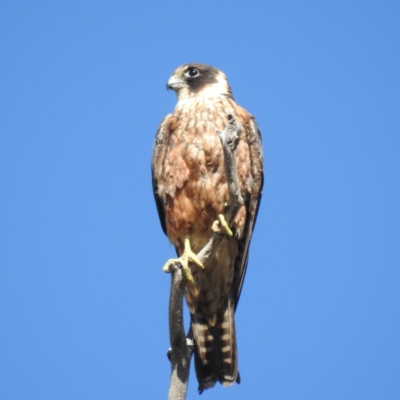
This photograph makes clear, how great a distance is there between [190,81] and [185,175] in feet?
3.79

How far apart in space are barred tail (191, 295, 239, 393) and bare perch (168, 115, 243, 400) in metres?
0.58

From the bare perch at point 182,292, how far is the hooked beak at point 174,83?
158 centimetres

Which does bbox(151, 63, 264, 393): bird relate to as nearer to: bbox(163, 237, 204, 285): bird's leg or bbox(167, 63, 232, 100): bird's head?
bbox(167, 63, 232, 100): bird's head

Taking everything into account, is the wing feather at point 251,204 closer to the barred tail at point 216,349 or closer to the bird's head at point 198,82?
the barred tail at point 216,349

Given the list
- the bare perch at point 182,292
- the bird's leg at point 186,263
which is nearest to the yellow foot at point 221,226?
the bare perch at point 182,292

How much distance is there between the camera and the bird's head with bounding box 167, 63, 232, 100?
5571 mm

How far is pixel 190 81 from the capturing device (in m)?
5.73

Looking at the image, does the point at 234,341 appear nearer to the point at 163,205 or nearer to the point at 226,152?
the point at 163,205

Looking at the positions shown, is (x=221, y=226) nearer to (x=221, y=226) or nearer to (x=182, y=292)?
(x=221, y=226)

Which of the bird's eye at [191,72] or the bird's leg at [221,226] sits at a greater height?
→ the bird's eye at [191,72]

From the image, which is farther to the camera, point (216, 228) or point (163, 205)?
point (163, 205)

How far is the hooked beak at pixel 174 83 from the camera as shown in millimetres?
5727

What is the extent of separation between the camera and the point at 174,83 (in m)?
5.75

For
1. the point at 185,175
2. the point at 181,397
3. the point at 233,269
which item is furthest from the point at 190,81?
the point at 181,397
